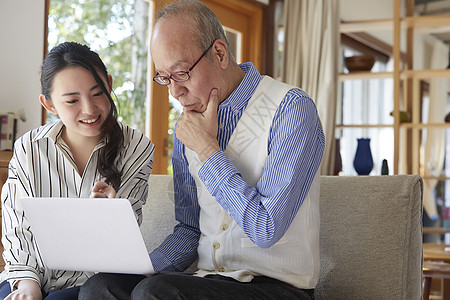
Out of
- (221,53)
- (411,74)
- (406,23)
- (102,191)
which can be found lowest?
(102,191)

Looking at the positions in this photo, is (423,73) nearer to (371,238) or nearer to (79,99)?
(371,238)

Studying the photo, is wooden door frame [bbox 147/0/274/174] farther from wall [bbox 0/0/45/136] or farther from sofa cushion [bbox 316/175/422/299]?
sofa cushion [bbox 316/175/422/299]

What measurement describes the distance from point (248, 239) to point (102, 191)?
38cm

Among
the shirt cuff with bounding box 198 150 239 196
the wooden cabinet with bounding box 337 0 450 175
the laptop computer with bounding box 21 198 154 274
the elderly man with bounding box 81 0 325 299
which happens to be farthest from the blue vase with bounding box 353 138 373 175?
the laptop computer with bounding box 21 198 154 274

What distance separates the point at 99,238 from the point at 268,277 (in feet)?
1.34

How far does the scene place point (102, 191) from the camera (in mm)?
1543

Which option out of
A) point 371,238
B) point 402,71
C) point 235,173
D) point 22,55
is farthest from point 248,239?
point 402,71

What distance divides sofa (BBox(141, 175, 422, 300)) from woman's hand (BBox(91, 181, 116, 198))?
0.61 m

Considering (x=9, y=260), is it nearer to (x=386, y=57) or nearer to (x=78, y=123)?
(x=78, y=123)

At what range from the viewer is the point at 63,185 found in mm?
1685

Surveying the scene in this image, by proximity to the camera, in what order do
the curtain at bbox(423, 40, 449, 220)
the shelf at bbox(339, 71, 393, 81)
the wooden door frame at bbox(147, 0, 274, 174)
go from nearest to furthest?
the wooden door frame at bbox(147, 0, 274, 174), the shelf at bbox(339, 71, 393, 81), the curtain at bbox(423, 40, 449, 220)

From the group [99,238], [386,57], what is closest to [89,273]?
[99,238]

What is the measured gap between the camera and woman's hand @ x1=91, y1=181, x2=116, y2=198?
4.94 feet

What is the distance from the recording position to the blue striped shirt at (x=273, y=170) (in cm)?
139
